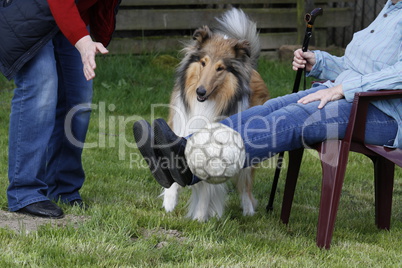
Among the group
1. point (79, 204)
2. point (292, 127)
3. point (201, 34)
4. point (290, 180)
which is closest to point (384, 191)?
point (290, 180)

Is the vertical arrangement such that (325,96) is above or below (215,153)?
above

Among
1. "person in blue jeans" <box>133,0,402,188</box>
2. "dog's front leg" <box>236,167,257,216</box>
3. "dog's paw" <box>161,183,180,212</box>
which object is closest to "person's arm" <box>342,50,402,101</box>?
"person in blue jeans" <box>133,0,402,188</box>

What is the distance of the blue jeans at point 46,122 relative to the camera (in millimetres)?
3203

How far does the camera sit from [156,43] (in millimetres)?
9039

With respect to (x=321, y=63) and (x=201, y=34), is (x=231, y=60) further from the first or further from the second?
(x=321, y=63)

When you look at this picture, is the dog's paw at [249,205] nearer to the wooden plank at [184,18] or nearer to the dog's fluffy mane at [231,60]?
the dog's fluffy mane at [231,60]

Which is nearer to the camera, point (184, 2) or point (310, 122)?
point (310, 122)

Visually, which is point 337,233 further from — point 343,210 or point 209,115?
point 209,115

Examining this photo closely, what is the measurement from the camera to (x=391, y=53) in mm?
3170

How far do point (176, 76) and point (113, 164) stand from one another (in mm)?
1006

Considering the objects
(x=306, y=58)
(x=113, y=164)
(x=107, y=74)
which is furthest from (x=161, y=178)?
(x=107, y=74)

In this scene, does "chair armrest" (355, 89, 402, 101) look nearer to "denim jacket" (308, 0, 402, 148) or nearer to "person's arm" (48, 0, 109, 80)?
"denim jacket" (308, 0, 402, 148)

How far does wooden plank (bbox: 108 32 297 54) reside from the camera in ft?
28.9

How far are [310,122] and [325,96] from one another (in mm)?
176
